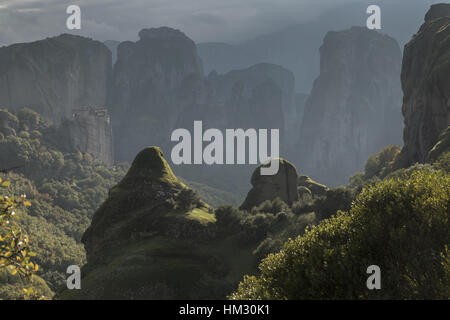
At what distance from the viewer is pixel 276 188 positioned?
78625 mm

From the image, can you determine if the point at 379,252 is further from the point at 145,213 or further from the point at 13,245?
the point at 145,213

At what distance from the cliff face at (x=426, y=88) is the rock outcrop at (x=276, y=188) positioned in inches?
953

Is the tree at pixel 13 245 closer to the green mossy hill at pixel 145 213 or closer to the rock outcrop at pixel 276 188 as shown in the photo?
the green mossy hill at pixel 145 213

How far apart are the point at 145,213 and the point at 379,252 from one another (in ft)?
123

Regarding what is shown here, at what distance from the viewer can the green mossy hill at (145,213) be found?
5362cm

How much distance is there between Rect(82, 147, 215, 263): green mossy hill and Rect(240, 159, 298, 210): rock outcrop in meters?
16.5

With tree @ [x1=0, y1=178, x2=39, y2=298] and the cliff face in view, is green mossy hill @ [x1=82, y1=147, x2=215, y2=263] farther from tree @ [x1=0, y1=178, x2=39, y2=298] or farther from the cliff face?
the cliff face

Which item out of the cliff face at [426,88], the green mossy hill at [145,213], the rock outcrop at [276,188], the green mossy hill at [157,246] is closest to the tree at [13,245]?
the green mossy hill at [157,246]

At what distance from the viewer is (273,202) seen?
2785 inches

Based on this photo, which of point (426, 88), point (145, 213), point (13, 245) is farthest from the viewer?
point (426, 88)

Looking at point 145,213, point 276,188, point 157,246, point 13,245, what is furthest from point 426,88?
point 13,245

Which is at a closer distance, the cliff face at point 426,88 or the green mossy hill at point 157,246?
the green mossy hill at point 157,246
